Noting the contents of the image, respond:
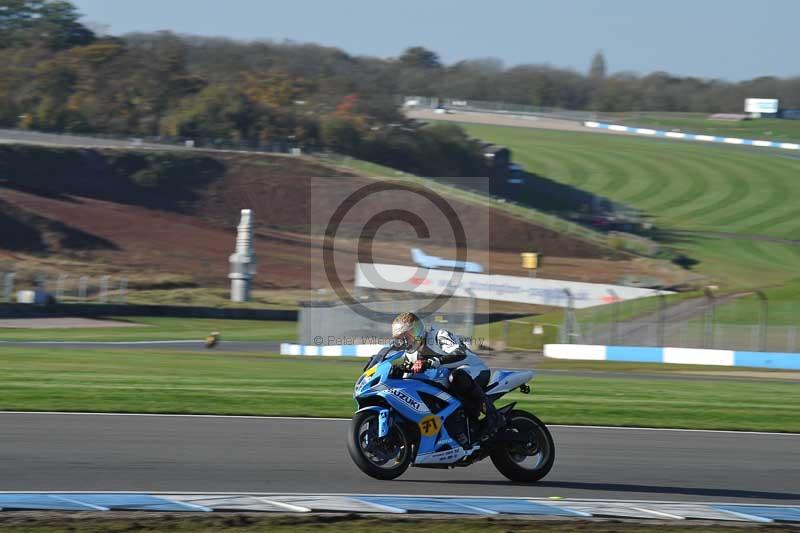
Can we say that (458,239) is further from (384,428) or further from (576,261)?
(384,428)

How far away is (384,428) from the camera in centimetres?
971

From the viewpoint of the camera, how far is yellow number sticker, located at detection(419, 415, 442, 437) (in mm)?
9852

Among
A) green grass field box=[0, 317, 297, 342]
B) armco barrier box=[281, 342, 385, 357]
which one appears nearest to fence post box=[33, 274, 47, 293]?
green grass field box=[0, 317, 297, 342]

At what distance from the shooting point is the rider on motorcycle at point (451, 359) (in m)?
9.75

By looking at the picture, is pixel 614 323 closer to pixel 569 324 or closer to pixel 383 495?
pixel 569 324

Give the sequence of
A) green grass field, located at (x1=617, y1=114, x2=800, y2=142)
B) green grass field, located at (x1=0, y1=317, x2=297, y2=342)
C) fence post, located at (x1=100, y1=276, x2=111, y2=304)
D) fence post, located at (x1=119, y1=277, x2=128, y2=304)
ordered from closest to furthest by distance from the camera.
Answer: green grass field, located at (x1=0, y1=317, x2=297, y2=342) → fence post, located at (x1=100, y1=276, x2=111, y2=304) → fence post, located at (x1=119, y1=277, x2=128, y2=304) → green grass field, located at (x1=617, y1=114, x2=800, y2=142)

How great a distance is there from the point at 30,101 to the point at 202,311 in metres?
41.3

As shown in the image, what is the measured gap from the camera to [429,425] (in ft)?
32.4

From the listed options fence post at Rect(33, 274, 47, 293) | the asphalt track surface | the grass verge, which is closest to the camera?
the grass verge

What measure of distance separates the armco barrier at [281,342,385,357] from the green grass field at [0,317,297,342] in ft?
20.4

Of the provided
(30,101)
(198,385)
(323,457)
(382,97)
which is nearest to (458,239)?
(382,97)

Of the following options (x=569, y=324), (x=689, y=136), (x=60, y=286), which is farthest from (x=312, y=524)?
(x=689, y=136)

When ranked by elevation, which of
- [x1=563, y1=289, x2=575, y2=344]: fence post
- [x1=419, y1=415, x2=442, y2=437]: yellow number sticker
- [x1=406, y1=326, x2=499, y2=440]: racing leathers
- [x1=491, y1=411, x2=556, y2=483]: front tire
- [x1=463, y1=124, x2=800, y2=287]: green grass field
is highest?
[x1=463, y1=124, x2=800, y2=287]: green grass field

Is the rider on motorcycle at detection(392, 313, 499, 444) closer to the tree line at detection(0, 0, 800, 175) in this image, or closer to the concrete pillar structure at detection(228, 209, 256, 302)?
the concrete pillar structure at detection(228, 209, 256, 302)
